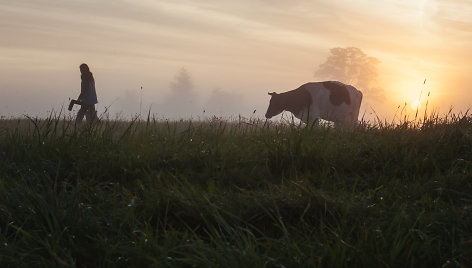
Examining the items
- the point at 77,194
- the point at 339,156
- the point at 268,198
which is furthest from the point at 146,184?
the point at 339,156

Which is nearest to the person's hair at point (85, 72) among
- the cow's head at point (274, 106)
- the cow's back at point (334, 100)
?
the cow's head at point (274, 106)

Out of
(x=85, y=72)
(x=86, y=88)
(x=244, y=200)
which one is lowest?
(x=244, y=200)

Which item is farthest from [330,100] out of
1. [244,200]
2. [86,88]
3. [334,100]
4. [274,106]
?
[244,200]

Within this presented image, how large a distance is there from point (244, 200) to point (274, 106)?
1511 cm

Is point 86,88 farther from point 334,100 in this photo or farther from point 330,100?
point 334,100

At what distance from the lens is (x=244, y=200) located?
4.20 metres

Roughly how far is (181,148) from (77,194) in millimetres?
2011

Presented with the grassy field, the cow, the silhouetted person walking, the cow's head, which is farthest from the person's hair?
the grassy field

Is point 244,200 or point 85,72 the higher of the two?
point 85,72

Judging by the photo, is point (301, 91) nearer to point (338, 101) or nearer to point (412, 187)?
point (338, 101)

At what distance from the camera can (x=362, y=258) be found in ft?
10.3

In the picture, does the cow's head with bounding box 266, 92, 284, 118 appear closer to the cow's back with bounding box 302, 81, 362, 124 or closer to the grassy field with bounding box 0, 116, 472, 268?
the cow's back with bounding box 302, 81, 362, 124

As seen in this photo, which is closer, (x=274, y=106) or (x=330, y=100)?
(x=330, y=100)

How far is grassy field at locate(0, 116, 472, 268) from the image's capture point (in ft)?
10.9
